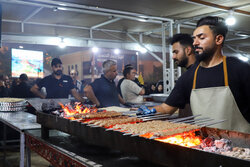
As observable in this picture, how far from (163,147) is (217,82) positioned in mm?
1187

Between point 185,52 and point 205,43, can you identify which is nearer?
point 205,43

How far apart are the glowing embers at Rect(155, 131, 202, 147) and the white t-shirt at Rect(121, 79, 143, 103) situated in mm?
4511

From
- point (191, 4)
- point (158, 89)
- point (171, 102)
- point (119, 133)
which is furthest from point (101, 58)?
point (119, 133)

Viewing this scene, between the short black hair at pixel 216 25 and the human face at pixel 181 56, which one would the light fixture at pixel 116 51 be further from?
the short black hair at pixel 216 25

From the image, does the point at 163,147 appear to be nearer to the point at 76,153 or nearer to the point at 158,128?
the point at 158,128

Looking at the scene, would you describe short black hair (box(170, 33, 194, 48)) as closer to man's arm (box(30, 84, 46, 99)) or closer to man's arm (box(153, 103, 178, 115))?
man's arm (box(153, 103, 178, 115))

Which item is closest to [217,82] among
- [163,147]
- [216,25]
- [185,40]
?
[216,25]

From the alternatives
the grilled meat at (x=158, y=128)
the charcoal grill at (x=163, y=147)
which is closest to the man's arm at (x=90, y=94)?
the charcoal grill at (x=163, y=147)

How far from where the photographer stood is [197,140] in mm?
1645

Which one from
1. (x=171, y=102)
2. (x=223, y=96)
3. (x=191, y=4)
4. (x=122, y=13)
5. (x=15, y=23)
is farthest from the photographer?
(x=15, y=23)

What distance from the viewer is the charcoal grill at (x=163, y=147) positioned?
3.82 ft

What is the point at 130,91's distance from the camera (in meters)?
6.30

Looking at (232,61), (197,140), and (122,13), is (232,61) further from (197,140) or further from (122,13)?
(122,13)

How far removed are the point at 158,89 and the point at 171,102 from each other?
728cm
